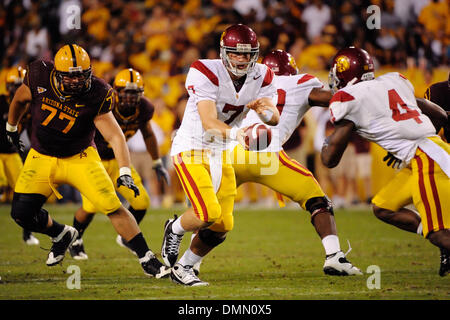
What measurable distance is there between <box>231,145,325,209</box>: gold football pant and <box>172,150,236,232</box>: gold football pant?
383mm

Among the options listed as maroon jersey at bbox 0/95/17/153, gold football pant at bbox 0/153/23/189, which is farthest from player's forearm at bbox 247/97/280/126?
gold football pant at bbox 0/153/23/189

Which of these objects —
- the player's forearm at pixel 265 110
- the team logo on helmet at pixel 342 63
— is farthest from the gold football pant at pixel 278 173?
the team logo on helmet at pixel 342 63

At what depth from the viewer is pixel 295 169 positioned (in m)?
4.95

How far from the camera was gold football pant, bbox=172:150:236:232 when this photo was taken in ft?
14.1

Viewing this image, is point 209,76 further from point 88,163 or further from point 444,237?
point 444,237

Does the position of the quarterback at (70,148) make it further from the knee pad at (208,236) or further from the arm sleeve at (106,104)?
the knee pad at (208,236)

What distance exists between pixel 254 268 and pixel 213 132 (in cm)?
144

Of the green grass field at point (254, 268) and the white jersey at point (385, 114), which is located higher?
the white jersey at point (385, 114)

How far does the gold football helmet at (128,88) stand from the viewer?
6.06 meters

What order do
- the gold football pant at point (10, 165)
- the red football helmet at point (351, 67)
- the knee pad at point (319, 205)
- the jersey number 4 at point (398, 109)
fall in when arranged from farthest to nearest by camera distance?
the gold football pant at point (10, 165)
the knee pad at point (319, 205)
the red football helmet at point (351, 67)
the jersey number 4 at point (398, 109)

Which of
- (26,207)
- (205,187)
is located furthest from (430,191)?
(26,207)

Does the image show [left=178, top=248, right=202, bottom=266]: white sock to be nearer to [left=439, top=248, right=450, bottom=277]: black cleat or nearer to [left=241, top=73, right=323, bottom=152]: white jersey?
[left=241, top=73, right=323, bottom=152]: white jersey

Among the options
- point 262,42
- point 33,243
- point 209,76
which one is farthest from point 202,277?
point 262,42
